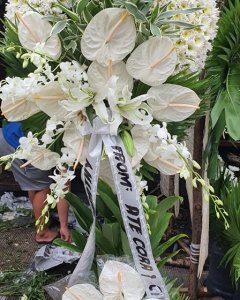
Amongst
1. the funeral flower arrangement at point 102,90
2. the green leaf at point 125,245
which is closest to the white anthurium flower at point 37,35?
the funeral flower arrangement at point 102,90

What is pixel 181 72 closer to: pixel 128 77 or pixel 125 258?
pixel 128 77

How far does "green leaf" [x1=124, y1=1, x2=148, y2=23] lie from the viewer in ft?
3.86

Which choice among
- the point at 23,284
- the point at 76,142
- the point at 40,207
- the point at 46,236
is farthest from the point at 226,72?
the point at 46,236

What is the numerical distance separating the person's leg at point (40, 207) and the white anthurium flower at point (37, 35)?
2.39m

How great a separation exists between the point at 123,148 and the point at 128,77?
0.59ft

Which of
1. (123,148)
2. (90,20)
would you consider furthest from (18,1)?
(123,148)

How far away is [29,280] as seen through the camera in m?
3.17

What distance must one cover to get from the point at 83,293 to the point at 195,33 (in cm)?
82

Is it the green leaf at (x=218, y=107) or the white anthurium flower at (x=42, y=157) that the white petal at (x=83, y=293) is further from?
the green leaf at (x=218, y=107)

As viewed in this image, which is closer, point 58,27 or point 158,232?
point 58,27

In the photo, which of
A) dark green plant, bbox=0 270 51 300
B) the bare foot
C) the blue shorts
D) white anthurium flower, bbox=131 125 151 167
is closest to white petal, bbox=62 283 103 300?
white anthurium flower, bbox=131 125 151 167

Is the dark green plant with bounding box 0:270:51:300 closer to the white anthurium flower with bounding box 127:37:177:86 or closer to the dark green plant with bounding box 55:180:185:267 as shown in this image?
the dark green plant with bounding box 55:180:185:267

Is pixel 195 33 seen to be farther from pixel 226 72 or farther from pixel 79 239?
pixel 79 239

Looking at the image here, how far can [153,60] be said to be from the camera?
1246 millimetres
